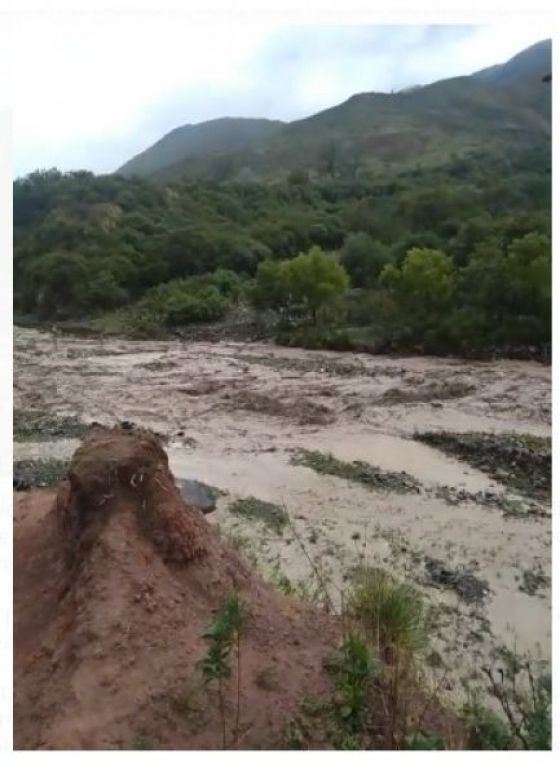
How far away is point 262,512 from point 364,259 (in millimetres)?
19130

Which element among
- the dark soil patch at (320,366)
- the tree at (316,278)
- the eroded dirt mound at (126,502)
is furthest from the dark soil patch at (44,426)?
the tree at (316,278)

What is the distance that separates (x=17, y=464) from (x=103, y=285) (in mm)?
19536

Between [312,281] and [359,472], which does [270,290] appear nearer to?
[312,281]

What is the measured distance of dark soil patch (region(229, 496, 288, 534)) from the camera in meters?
7.80

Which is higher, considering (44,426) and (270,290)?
(270,290)

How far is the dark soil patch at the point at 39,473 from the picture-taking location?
8.01 m

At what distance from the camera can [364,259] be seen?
26031 millimetres

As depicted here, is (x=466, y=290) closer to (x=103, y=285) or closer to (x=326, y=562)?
(x=326, y=562)

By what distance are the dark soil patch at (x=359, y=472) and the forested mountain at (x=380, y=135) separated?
1604 inches

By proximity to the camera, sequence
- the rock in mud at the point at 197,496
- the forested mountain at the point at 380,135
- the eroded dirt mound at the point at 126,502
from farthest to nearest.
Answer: the forested mountain at the point at 380,135, the rock in mud at the point at 197,496, the eroded dirt mound at the point at 126,502

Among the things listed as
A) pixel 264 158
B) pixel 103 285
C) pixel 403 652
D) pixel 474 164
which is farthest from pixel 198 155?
pixel 403 652

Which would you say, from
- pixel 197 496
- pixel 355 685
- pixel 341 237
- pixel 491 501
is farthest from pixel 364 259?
pixel 355 685

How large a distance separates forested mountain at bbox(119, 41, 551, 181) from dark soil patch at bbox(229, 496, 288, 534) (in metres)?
42.6

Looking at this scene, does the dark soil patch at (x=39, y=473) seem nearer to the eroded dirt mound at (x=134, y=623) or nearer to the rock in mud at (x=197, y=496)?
the rock in mud at (x=197, y=496)
